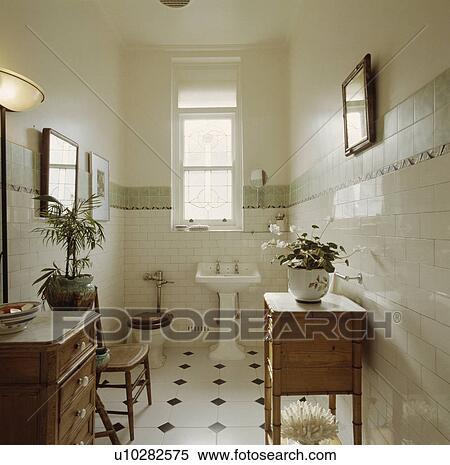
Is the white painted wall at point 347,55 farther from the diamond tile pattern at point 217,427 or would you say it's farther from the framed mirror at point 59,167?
the diamond tile pattern at point 217,427

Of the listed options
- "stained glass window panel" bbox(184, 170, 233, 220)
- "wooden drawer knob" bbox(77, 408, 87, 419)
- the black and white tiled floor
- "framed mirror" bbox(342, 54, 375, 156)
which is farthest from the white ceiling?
the black and white tiled floor

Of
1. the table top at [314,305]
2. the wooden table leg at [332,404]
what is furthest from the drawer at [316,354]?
the wooden table leg at [332,404]

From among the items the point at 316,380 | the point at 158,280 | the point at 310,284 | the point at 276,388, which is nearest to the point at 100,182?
the point at 158,280

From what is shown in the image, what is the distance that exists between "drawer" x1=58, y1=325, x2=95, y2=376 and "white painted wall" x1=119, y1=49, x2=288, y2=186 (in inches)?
90.2

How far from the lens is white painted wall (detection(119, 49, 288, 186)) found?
3594 millimetres

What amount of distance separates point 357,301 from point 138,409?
1.75 metres

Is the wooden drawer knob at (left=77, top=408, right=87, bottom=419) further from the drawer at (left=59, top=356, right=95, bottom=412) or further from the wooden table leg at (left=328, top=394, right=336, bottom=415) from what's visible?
the wooden table leg at (left=328, top=394, right=336, bottom=415)

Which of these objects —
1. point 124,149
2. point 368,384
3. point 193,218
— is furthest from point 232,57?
point 368,384

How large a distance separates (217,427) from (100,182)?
7.33 feet

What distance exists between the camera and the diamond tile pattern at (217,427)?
210 centimetres

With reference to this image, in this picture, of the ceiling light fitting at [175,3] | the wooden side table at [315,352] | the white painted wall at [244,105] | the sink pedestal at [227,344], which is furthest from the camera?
the white painted wall at [244,105]

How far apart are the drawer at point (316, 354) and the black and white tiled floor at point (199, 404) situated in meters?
0.75

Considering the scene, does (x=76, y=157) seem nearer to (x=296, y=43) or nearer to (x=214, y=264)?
(x=214, y=264)
